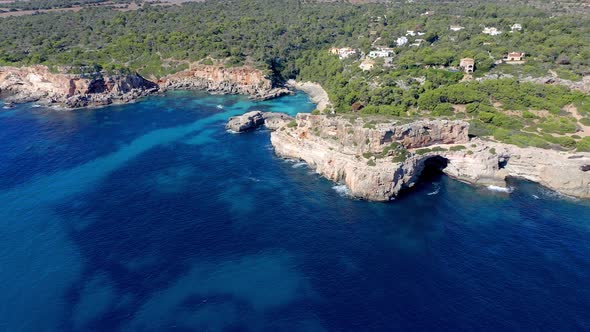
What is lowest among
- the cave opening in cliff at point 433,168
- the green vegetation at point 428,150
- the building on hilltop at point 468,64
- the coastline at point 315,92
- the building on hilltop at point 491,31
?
the cave opening in cliff at point 433,168

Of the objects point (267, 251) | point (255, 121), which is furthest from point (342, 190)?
point (255, 121)

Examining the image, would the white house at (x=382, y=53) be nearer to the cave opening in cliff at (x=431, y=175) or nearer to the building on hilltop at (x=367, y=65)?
the building on hilltop at (x=367, y=65)

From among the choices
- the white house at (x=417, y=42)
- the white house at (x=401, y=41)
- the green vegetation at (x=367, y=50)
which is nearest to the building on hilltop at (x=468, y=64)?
the green vegetation at (x=367, y=50)

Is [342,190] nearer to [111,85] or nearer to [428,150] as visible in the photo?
[428,150]

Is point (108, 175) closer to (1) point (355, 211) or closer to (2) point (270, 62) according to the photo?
(1) point (355, 211)

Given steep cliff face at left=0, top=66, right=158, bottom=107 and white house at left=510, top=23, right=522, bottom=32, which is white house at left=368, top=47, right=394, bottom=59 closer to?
white house at left=510, top=23, right=522, bottom=32

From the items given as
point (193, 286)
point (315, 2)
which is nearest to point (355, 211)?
point (193, 286)

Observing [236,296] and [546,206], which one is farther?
[546,206]
